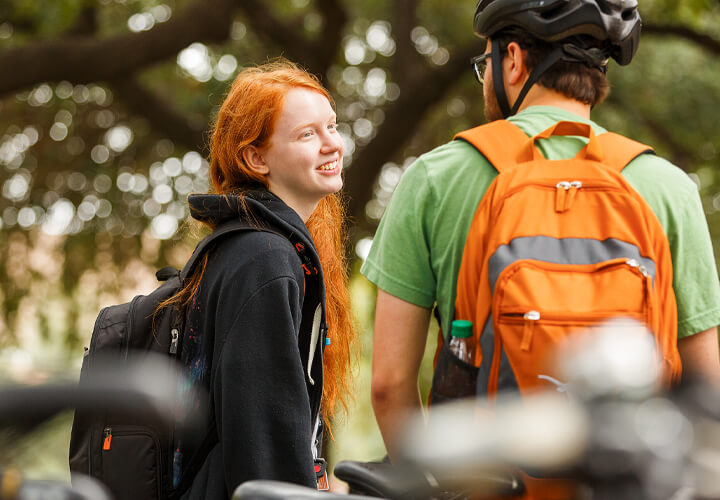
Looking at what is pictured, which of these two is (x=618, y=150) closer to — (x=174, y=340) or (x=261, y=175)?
(x=261, y=175)

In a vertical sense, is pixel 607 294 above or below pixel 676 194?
below

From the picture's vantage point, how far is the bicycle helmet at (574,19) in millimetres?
1928

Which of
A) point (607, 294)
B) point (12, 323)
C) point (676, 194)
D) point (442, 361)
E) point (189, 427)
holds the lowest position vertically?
point (12, 323)

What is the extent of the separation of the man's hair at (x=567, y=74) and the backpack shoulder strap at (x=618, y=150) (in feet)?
0.51

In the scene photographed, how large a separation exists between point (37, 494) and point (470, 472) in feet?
1.27

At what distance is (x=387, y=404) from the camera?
6.41ft

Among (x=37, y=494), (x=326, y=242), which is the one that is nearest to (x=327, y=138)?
(x=326, y=242)

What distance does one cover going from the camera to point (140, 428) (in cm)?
171

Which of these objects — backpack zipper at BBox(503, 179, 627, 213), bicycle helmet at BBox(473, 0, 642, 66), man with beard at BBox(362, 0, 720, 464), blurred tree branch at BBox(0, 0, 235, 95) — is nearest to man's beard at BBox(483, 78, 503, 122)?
man with beard at BBox(362, 0, 720, 464)

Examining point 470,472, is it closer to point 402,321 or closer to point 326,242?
point 402,321

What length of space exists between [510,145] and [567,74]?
250 millimetres

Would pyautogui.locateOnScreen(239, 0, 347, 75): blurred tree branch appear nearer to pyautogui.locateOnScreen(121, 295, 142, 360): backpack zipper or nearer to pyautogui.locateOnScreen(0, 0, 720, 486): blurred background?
pyautogui.locateOnScreen(0, 0, 720, 486): blurred background

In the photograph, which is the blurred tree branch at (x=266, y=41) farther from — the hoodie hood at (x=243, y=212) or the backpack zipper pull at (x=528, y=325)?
the backpack zipper pull at (x=528, y=325)

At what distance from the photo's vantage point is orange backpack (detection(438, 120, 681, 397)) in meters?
1.56
